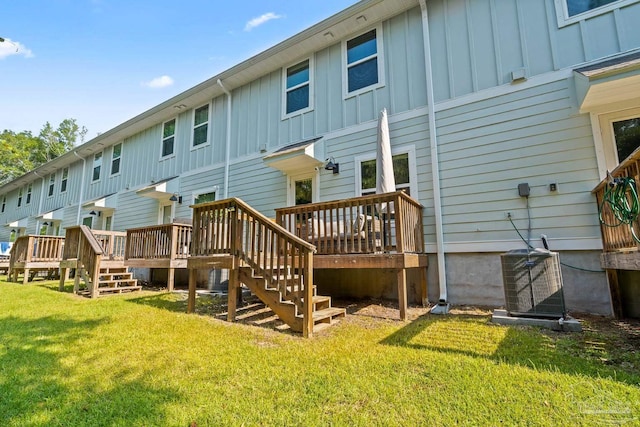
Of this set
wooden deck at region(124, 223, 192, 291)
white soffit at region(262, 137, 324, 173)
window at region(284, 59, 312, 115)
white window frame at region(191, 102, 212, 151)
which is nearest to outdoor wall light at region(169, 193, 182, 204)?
white window frame at region(191, 102, 212, 151)

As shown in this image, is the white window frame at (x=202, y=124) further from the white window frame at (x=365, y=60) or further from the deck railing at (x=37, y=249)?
the deck railing at (x=37, y=249)

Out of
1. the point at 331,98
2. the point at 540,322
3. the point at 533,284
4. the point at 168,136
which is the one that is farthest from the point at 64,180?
the point at 540,322

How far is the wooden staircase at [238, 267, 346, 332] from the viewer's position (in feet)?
13.3

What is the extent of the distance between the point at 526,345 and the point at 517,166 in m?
3.34

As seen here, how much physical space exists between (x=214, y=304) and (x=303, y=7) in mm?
7538

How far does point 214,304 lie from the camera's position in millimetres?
5859

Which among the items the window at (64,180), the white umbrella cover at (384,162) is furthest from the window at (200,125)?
the window at (64,180)

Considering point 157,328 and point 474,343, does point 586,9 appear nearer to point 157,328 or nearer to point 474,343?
point 474,343

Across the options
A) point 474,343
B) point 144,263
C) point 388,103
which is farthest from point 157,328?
point 388,103

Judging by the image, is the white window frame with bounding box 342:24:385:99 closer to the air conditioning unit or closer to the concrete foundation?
the air conditioning unit

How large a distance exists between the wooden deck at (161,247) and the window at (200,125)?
3.80 meters

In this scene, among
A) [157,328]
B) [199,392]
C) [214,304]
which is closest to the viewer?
[199,392]

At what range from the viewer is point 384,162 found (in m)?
5.91

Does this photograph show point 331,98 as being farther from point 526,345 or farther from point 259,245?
point 526,345
